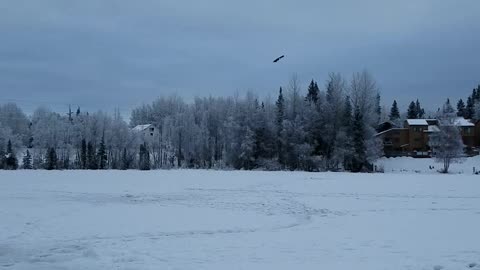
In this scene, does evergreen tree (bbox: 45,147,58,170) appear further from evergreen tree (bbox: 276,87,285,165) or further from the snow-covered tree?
the snow-covered tree

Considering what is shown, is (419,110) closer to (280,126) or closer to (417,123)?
(417,123)

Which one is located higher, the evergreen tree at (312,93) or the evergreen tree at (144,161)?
the evergreen tree at (312,93)

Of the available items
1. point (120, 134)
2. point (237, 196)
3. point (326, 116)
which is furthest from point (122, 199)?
point (120, 134)

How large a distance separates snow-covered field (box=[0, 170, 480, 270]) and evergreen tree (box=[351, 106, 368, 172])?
4089cm

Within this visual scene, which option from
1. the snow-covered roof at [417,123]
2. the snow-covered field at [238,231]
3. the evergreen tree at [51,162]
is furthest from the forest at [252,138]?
the snow-covered field at [238,231]

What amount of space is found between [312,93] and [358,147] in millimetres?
21924

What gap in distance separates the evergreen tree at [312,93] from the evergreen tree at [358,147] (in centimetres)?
1231

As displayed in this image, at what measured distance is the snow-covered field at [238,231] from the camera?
1053cm

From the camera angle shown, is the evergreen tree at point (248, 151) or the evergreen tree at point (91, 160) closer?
the evergreen tree at point (248, 151)

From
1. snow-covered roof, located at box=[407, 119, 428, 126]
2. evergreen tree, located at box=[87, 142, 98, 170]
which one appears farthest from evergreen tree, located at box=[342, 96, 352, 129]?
evergreen tree, located at box=[87, 142, 98, 170]

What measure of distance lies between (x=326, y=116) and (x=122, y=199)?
53.7 m

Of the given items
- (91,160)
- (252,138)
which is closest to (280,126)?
(252,138)

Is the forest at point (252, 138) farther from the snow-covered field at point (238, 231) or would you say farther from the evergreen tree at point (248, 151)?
the snow-covered field at point (238, 231)

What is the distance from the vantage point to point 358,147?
67438 mm
